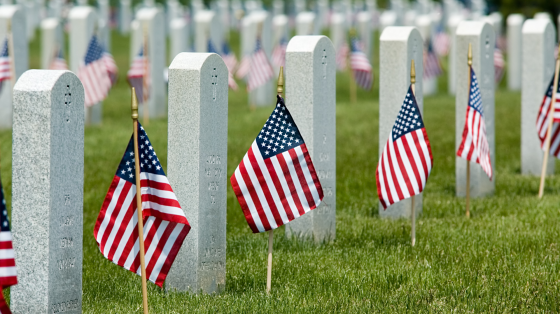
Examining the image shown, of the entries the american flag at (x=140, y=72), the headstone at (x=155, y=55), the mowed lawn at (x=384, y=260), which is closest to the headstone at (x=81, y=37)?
the american flag at (x=140, y=72)

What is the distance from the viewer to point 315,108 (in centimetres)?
831

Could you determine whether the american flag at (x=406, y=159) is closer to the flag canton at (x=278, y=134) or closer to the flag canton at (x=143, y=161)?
the flag canton at (x=278, y=134)

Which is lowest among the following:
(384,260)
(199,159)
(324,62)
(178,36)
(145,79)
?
(384,260)

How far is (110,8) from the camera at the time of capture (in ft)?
148

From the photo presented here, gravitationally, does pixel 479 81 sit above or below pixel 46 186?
above

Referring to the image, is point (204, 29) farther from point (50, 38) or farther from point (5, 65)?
point (5, 65)

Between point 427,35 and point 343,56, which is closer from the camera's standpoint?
point 427,35

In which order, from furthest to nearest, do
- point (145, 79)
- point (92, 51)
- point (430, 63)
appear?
point (430, 63) < point (145, 79) < point (92, 51)

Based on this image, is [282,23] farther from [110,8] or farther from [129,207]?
[110,8]

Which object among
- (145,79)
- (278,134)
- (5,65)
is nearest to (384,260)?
(278,134)

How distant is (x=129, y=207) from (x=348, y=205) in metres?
4.96

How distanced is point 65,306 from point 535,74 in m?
8.61

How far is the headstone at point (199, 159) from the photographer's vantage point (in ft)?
21.3

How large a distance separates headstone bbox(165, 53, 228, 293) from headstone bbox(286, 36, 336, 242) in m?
1.68
